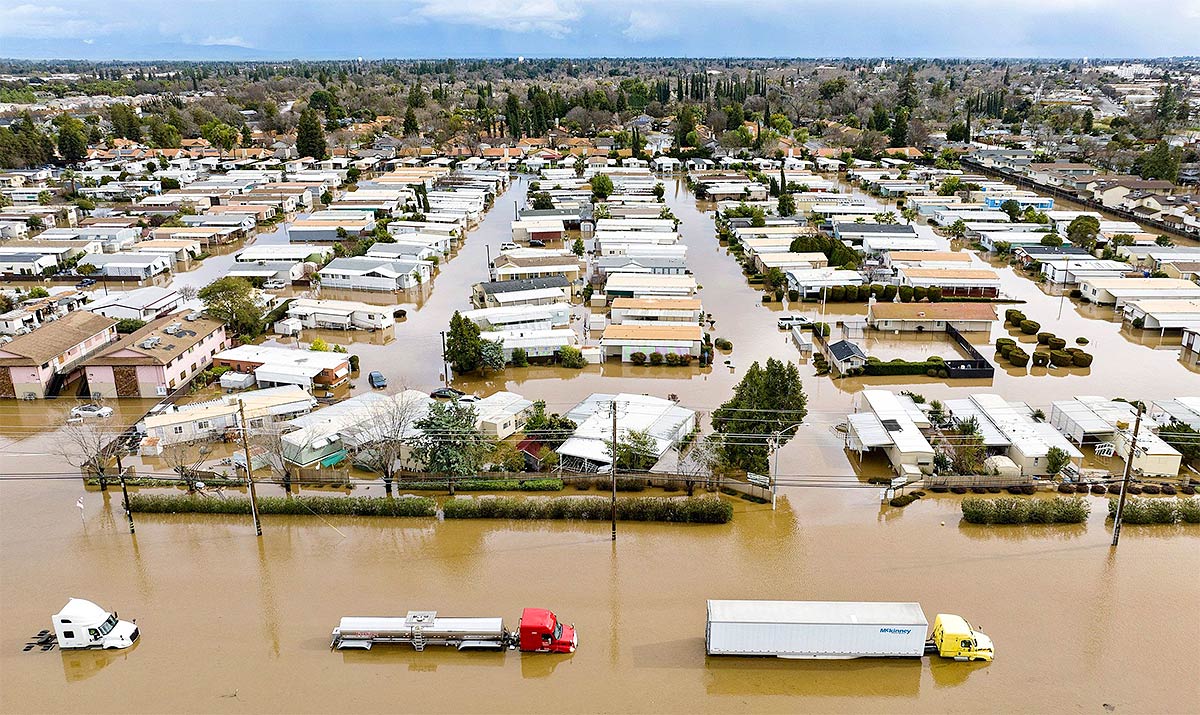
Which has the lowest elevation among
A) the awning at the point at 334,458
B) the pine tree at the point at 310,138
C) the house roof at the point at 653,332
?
the awning at the point at 334,458

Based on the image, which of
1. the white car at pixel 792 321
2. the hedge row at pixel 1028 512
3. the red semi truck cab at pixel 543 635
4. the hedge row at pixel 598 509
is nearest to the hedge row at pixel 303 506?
the hedge row at pixel 598 509

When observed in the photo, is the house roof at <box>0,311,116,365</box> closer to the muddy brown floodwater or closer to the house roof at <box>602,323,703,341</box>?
the muddy brown floodwater

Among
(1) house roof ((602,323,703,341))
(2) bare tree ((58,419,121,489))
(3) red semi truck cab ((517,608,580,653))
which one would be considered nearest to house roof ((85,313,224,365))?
(2) bare tree ((58,419,121,489))

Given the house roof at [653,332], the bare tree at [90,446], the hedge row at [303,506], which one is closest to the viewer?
the hedge row at [303,506]

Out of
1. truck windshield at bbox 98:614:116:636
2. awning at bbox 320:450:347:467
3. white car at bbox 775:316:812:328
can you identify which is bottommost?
truck windshield at bbox 98:614:116:636

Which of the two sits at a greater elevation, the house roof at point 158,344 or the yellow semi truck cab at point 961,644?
the house roof at point 158,344

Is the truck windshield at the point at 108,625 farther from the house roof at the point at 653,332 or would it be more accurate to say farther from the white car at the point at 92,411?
the house roof at the point at 653,332
